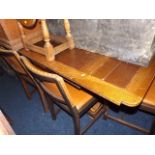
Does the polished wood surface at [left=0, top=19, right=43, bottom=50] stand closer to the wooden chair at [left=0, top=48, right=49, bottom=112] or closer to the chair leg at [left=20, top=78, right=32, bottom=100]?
the wooden chair at [left=0, top=48, right=49, bottom=112]

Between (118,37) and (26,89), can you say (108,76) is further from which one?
(26,89)

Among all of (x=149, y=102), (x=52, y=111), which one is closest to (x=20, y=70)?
(x=52, y=111)

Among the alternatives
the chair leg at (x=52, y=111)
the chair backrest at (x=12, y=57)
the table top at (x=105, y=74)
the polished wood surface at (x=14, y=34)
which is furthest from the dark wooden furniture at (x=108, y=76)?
the chair leg at (x=52, y=111)

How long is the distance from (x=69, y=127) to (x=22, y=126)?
51cm

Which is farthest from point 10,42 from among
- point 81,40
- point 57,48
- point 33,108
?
point 33,108

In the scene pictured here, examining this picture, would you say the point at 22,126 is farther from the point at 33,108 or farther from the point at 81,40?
the point at 81,40

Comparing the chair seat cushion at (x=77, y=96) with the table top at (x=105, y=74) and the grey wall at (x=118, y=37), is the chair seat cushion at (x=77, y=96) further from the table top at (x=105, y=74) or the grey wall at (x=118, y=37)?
the grey wall at (x=118, y=37)

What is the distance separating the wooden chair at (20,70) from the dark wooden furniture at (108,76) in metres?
0.14

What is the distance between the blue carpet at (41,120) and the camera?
149 cm

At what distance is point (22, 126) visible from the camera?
64.8 inches

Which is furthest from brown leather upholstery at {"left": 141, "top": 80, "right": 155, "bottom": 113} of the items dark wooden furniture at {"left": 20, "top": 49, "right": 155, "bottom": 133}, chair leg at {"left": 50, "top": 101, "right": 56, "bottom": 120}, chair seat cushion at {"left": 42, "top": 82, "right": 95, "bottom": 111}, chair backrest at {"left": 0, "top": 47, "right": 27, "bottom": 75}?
chair backrest at {"left": 0, "top": 47, "right": 27, "bottom": 75}

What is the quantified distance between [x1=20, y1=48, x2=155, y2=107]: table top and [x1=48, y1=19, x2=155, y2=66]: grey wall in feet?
0.18
